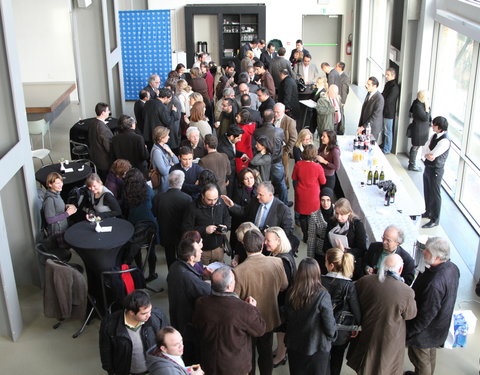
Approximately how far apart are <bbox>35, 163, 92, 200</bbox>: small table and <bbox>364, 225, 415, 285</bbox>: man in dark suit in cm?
380

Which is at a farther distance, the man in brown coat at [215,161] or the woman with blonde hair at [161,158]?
the woman with blonde hair at [161,158]

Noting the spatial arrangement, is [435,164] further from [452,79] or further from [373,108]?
[452,79]

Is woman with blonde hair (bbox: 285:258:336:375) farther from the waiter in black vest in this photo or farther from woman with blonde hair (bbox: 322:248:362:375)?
the waiter in black vest

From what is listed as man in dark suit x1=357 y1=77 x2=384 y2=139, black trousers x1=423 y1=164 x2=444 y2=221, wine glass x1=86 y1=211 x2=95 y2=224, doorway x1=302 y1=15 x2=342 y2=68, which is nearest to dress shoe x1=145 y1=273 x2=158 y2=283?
wine glass x1=86 y1=211 x2=95 y2=224

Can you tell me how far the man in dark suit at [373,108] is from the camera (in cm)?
937

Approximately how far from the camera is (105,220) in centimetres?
585

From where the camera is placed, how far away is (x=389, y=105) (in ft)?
32.9

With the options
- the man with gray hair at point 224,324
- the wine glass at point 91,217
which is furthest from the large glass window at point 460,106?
the wine glass at point 91,217

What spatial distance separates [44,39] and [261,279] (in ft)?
39.3

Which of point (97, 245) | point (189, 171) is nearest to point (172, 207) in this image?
point (189, 171)

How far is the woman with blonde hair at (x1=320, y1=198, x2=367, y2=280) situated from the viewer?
5008 mm

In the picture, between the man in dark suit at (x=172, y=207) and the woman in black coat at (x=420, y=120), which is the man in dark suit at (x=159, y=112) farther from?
the woman in black coat at (x=420, y=120)

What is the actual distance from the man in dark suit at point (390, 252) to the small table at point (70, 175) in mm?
3804

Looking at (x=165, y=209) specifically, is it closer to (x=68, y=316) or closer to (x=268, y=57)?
(x=68, y=316)
